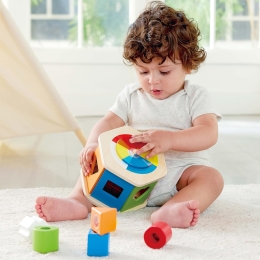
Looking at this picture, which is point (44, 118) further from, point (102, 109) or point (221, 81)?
point (221, 81)

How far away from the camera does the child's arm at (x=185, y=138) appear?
1.10 m

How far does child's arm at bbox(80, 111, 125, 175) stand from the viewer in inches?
44.8

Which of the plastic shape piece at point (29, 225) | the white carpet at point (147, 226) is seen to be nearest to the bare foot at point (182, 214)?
the white carpet at point (147, 226)

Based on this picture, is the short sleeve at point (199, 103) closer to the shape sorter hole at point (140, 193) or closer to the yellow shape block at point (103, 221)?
the shape sorter hole at point (140, 193)

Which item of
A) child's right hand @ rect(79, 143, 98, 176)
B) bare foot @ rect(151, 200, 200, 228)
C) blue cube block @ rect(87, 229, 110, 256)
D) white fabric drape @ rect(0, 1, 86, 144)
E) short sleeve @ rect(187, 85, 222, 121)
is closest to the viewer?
blue cube block @ rect(87, 229, 110, 256)

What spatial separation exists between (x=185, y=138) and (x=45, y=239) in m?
0.42

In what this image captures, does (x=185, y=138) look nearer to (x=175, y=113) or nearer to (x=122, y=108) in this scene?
(x=175, y=113)

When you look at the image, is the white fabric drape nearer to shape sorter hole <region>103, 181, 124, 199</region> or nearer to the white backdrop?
shape sorter hole <region>103, 181, 124, 199</region>

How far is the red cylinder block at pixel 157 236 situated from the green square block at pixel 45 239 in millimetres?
154

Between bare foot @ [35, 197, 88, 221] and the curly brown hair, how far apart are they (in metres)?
0.36

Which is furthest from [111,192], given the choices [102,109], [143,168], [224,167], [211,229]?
[102,109]

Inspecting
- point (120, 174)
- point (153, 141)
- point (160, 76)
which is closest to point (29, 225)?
point (120, 174)

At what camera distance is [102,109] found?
9.34ft

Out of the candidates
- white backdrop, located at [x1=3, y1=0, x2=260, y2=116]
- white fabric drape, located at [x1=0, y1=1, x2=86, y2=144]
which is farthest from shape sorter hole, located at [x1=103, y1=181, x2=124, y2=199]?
white backdrop, located at [x1=3, y1=0, x2=260, y2=116]
